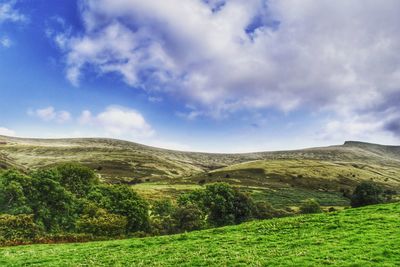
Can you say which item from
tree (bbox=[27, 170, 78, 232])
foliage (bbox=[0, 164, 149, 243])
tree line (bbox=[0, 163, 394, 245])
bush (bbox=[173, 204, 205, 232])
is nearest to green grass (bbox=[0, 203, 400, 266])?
tree line (bbox=[0, 163, 394, 245])

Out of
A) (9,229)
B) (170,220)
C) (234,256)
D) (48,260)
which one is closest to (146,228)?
(170,220)

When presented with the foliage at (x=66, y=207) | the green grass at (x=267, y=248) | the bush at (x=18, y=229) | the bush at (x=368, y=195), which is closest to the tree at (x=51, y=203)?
the foliage at (x=66, y=207)

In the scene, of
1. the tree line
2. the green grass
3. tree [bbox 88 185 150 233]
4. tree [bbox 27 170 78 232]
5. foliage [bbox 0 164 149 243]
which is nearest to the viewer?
the green grass

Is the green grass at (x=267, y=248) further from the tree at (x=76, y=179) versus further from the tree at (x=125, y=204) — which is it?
the tree at (x=76, y=179)

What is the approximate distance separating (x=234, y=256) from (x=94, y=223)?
32.9 metres

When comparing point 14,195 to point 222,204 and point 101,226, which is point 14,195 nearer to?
point 101,226

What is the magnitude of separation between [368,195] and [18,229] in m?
72.2

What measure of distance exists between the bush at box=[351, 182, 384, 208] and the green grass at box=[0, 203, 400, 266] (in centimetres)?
4934

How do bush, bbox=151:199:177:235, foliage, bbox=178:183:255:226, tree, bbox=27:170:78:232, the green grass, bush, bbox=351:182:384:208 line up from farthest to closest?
1. bush, bbox=351:182:384:208
2. foliage, bbox=178:183:255:226
3. bush, bbox=151:199:177:235
4. tree, bbox=27:170:78:232
5. the green grass

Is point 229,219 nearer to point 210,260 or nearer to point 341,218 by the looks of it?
point 341,218

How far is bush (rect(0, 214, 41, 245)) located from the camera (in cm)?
4241

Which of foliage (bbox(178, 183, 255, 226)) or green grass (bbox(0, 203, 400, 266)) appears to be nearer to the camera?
green grass (bbox(0, 203, 400, 266))

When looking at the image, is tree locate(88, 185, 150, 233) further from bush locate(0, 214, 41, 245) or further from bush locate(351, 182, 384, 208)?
bush locate(351, 182, 384, 208)

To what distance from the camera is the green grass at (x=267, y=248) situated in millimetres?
20719
